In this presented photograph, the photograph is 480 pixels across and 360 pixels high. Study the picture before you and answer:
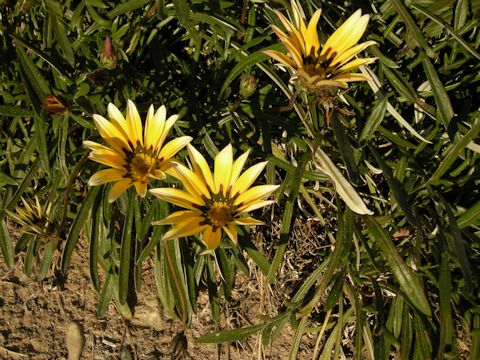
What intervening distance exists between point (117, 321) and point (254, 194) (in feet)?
2.62

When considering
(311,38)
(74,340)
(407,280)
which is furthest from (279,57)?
(74,340)

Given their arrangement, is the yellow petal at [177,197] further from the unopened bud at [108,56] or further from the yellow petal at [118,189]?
the unopened bud at [108,56]

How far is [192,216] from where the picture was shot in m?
1.36

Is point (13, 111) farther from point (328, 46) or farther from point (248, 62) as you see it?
point (328, 46)

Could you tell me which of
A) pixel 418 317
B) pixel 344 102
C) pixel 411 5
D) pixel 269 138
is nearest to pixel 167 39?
pixel 269 138

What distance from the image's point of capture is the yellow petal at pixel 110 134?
1410 mm

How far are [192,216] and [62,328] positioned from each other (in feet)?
2.64

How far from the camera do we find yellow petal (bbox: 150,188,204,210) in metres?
1.33

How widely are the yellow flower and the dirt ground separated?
0.23 metres

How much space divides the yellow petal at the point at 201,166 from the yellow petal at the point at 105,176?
0.57ft

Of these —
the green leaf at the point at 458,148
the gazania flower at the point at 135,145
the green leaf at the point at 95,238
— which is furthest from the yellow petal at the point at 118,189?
the green leaf at the point at 458,148

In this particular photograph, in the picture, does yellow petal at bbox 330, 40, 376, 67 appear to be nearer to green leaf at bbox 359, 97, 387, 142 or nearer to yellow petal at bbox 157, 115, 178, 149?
green leaf at bbox 359, 97, 387, 142

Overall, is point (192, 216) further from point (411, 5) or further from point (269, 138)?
point (411, 5)

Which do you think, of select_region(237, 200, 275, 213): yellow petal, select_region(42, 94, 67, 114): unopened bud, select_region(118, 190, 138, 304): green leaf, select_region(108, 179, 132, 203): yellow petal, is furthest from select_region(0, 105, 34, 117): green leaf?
select_region(237, 200, 275, 213): yellow petal
